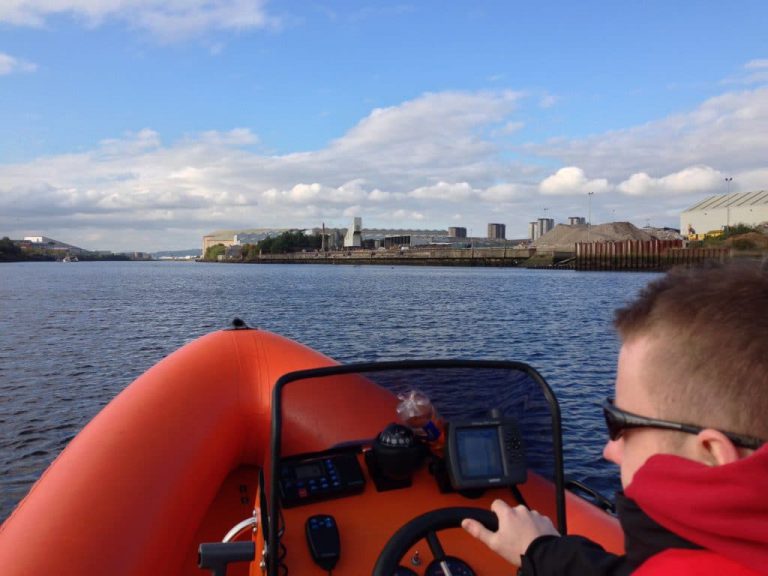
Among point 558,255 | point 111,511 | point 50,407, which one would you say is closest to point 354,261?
point 558,255

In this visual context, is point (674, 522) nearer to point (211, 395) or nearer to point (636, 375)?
point (636, 375)

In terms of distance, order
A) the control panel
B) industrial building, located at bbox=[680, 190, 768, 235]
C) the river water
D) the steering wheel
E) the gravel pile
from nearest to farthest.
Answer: the steering wheel < the control panel < the river water < industrial building, located at bbox=[680, 190, 768, 235] < the gravel pile

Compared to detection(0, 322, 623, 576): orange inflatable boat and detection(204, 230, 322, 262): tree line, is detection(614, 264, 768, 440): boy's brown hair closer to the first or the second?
detection(0, 322, 623, 576): orange inflatable boat

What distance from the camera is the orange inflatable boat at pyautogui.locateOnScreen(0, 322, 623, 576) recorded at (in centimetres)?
232

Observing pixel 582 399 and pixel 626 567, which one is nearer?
pixel 626 567

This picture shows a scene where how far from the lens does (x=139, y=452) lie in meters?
3.69

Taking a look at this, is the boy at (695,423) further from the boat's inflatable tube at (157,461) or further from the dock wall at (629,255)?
the dock wall at (629,255)

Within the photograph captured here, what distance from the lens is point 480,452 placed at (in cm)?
262

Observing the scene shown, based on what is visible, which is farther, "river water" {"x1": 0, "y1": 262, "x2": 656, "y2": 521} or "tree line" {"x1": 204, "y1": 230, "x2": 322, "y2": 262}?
"tree line" {"x1": 204, "y1": 230, "x2": 322, "y2": 262}

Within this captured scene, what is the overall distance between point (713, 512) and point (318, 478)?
1768 millimetres

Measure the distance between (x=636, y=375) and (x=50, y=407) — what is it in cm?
1230

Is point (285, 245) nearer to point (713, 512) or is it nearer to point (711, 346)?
point (711, 346)

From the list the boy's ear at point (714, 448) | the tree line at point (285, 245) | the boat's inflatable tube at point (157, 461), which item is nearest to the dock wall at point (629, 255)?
the boat's inflatable tube at point (157, 461)

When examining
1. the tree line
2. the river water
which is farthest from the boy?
the tree line
